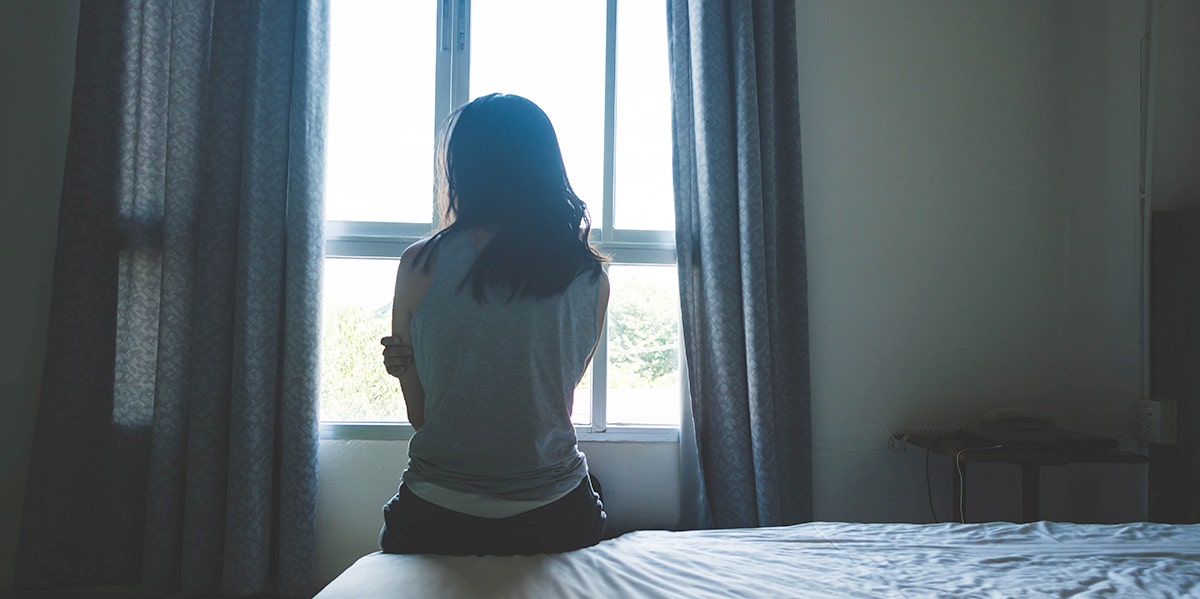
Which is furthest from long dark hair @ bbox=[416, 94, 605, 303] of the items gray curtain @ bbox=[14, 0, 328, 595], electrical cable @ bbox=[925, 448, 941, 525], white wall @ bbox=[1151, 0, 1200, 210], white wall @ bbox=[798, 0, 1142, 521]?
white wall @ bbox=[1151, 0, 1200, 210]

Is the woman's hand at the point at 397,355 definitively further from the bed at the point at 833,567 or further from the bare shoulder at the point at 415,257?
the bed at the point at 833,567

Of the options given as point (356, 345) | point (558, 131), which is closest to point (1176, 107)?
point (558, 131)

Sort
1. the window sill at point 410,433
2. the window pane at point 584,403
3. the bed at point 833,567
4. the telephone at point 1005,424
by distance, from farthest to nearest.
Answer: the window pane at point 584,403
the window sill at point 410,433
the telephone at point 1005,424
the bed at point 833,567

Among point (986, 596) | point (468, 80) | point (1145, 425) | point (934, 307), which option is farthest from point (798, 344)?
point (468, 80)

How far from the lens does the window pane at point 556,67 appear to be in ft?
7.52

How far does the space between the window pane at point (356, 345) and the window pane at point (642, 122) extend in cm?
92

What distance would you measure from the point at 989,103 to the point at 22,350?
11.4ft

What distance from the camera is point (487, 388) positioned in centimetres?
95

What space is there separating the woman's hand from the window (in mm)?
1228

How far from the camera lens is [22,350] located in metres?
2.05

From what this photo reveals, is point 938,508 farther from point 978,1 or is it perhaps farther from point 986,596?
point 978,1

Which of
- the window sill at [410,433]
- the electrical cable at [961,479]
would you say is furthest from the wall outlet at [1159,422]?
the window sill at [410,433]

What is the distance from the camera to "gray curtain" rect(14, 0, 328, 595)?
1.93 metres

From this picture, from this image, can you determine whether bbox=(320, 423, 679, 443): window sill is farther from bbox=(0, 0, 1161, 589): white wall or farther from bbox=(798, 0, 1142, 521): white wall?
bbox=(798, 0, 1142, 521): white wall
